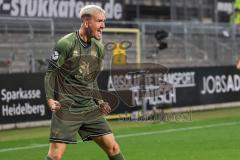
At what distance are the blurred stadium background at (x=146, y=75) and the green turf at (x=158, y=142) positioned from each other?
0.06 feet

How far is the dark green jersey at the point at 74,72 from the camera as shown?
6.85 meters

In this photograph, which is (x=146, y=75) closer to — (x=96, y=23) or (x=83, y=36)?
(x=83, y=36)

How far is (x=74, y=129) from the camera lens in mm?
7027

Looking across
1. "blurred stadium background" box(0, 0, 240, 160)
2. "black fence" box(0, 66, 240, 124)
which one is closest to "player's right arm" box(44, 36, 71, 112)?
"blurred stadium background" box(0, 0, 240, 160)

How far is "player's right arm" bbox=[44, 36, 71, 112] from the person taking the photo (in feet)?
22.2

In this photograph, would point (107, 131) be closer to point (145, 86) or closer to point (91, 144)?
point (91, 144)

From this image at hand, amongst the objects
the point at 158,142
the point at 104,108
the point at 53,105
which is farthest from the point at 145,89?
the point at 53,105

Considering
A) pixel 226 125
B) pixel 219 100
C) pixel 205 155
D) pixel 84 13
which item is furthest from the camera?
pixel 219 100

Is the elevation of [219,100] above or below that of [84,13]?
below

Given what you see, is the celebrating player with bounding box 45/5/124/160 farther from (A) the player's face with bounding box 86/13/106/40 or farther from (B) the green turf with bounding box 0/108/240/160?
(B) the green turf with bounding box 0/108/240/160

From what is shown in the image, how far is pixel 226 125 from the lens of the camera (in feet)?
55.5

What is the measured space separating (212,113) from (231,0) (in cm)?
1566

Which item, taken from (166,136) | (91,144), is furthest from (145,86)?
(91,144)

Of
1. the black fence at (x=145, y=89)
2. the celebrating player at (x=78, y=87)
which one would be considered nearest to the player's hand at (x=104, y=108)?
the celebrating player at (x=78, y=87)
